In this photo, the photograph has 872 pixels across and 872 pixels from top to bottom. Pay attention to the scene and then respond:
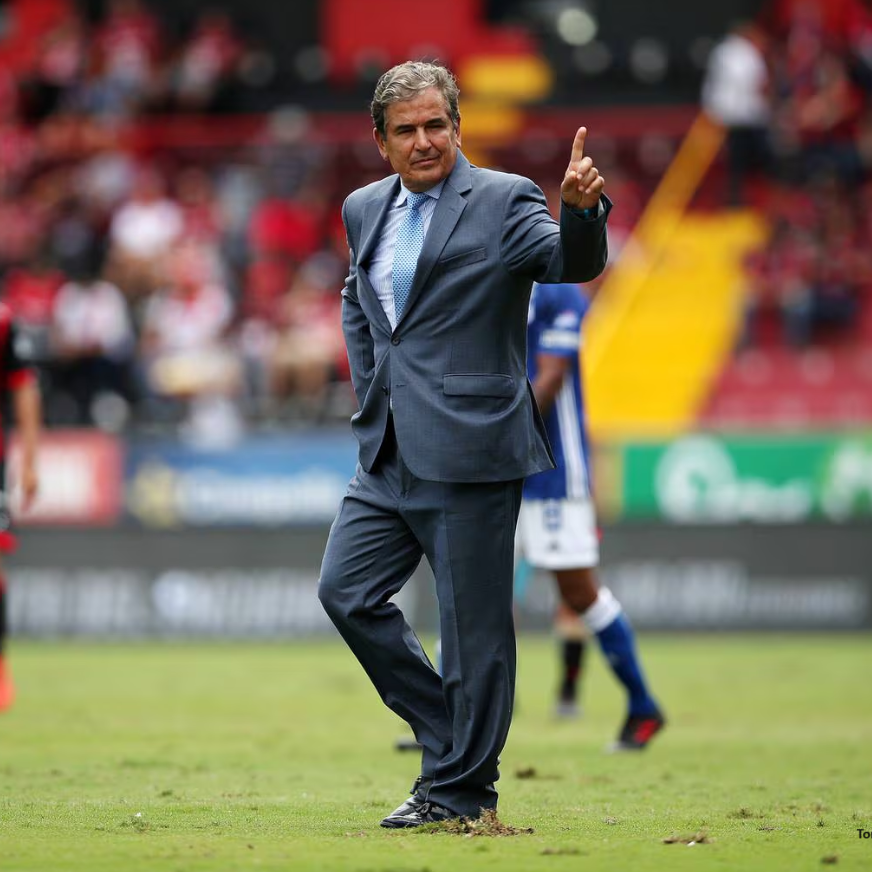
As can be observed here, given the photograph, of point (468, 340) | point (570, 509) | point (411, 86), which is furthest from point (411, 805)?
point (570, 509)

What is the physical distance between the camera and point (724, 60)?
2219cm

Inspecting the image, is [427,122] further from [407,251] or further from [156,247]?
[156,247]

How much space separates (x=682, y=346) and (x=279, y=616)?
7748 millimetres

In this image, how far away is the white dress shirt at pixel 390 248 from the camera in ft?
19.1

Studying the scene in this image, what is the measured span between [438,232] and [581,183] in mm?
676

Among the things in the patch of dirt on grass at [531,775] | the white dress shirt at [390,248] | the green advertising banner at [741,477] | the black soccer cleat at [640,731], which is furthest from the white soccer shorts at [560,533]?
the green advertising banner at [741,477]

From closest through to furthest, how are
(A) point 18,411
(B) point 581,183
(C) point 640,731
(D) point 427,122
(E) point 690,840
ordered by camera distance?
(B) point 581,183 → (E) point 690,840 → (D) point 427,122 → (C) point 640,731 → (A) point 18,411

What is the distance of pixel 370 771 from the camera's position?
7762mm

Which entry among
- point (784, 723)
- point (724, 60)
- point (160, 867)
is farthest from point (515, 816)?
point (724, 60)

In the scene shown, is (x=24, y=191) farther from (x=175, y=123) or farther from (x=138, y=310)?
(x=138, y=310)

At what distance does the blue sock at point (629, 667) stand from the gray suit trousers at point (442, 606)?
9.48 feet

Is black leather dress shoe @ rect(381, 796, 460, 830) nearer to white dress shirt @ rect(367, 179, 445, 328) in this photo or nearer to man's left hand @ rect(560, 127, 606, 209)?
white dress shirt @ rect(367, 179, 445, 328)

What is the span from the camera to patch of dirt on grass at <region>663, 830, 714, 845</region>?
18.1ft

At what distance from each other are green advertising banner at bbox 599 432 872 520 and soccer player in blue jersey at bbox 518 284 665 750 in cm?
779
